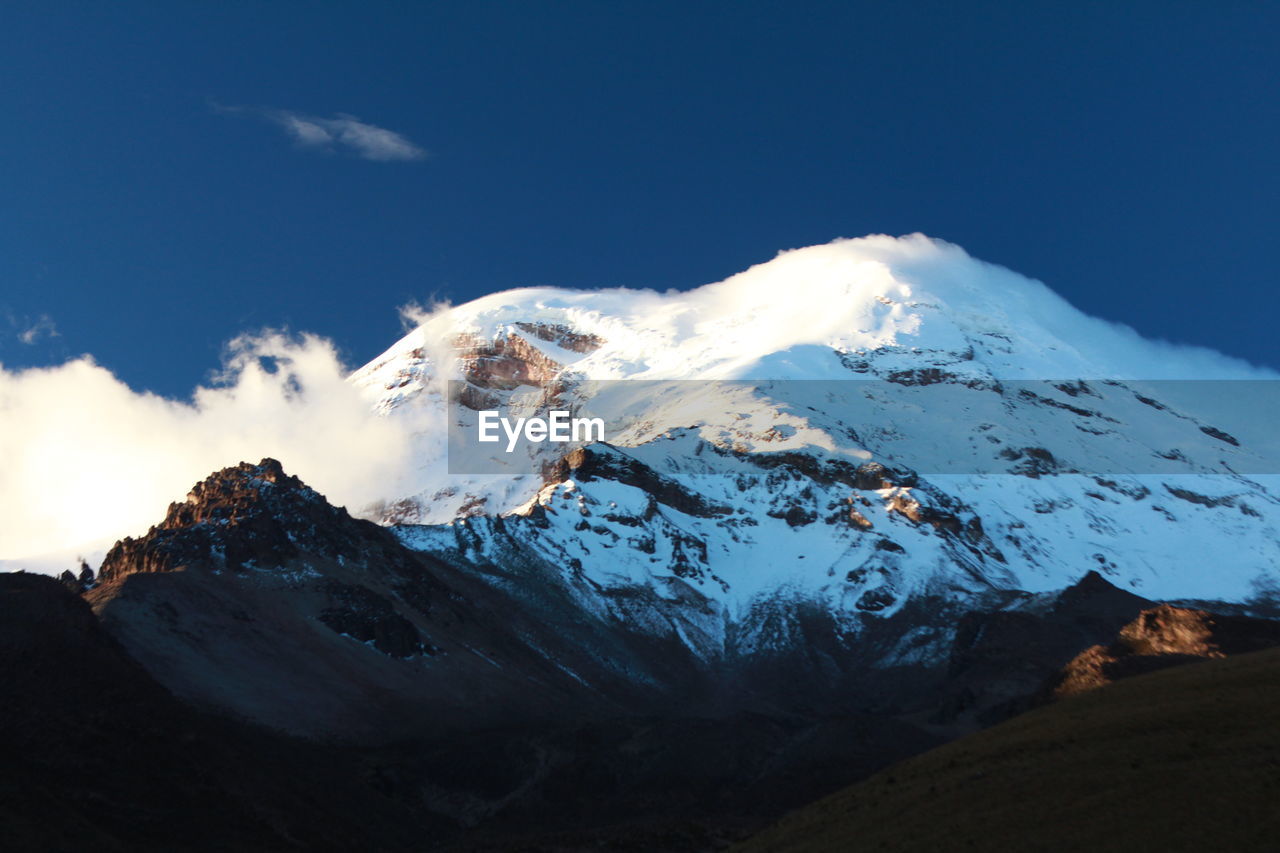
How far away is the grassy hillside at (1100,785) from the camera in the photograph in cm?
5228

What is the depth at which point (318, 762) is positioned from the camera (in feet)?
427

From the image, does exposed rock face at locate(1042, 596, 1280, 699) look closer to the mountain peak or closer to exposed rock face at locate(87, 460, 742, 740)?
exposed rock face at locate(87, 460, 742, 740)

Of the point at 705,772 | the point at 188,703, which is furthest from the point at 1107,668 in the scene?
the point at 188,703

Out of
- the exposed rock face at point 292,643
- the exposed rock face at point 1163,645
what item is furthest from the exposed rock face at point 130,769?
the exposed rock face at point 1163,645

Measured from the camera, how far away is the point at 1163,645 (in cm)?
13488

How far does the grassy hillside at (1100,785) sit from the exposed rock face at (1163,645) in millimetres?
50119

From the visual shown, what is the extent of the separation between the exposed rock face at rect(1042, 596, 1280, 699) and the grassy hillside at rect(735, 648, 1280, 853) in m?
50.1

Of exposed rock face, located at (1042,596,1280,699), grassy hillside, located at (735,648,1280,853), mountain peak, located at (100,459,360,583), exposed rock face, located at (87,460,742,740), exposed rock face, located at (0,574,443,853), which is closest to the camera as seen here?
grassy hillside, located at (735,648,1280,853)

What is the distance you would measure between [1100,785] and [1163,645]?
85117mm

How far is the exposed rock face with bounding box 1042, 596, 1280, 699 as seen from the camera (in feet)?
416

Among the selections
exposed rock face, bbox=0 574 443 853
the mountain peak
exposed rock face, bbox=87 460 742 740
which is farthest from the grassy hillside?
the mountain peak

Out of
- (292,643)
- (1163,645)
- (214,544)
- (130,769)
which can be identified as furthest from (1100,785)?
(214,544)

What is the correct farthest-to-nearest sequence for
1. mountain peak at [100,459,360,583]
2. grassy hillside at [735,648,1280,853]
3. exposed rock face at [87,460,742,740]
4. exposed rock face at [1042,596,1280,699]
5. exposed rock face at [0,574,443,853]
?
mountain peak at [100,459,360,583], exposed rock face at [87,460,742,740], exposed rock face at [1042,596,1280,699], exposed rock face at [0,574,443,853], grassy hillside at [735,648,1280,853]

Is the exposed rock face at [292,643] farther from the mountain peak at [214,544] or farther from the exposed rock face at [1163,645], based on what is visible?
the exposed rock face at [1163,645]
